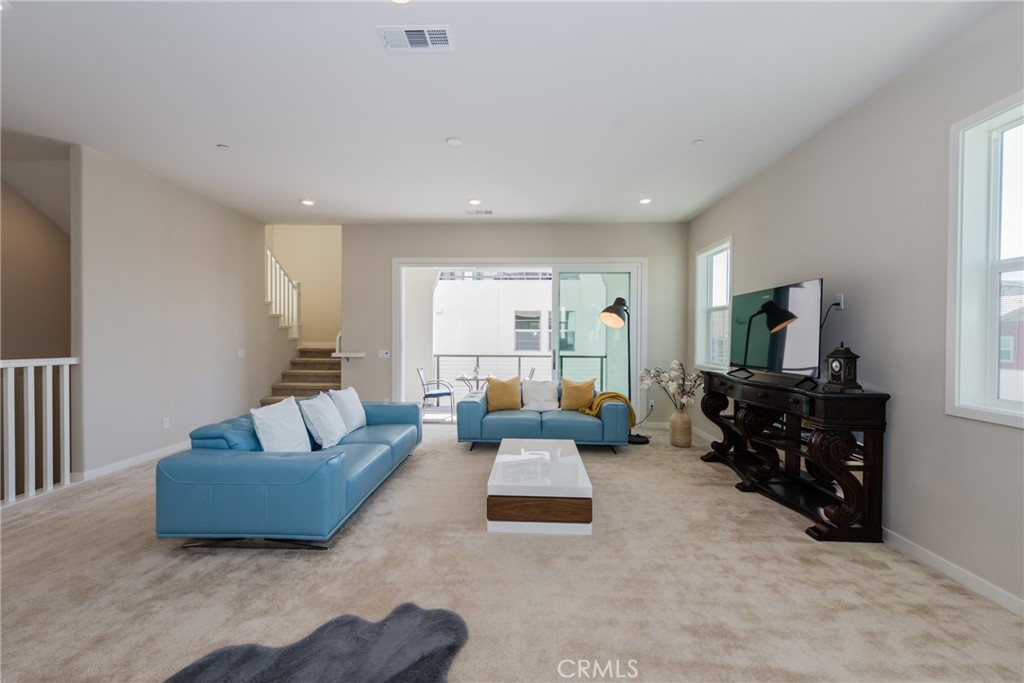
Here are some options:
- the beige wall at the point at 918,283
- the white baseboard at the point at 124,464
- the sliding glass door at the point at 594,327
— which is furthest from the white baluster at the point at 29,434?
the beige wall at the point at 918,283

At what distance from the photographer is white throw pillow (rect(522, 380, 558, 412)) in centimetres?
517

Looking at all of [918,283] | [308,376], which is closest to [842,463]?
[918,283]

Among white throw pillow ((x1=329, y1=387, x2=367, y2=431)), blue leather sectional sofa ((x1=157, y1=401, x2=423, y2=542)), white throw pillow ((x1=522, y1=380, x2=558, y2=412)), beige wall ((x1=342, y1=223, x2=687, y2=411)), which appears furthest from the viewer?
beige wall ((x1=342, y1=223, x2=687, y2=411))

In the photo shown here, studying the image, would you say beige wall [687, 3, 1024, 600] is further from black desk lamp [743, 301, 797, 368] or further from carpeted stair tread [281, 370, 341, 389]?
carpeted stair tread [281, 370, 341, 389]

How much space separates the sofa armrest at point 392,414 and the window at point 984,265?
4.01m

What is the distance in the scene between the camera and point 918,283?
8.28ft

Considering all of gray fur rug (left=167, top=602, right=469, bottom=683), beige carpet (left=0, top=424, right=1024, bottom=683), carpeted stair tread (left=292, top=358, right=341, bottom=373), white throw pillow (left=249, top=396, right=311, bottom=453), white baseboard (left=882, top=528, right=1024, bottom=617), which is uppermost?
carpeted stair tread (left=292, top=358, right=341, bottom=373)

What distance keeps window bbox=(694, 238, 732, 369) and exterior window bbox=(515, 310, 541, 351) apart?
16.7ft

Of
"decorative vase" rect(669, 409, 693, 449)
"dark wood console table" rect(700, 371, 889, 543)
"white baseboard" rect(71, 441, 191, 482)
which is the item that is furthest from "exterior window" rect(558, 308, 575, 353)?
"white baseboard" rect(71, 441, 191, 482)

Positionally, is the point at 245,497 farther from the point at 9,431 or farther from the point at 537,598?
the point at 9,431

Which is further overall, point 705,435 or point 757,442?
point 705,435

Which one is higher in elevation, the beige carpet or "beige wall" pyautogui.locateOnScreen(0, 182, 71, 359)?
"beige wall" pyautogui.locateOnScreen(0, 182, 71, 359)

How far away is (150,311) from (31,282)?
1535 millimetres

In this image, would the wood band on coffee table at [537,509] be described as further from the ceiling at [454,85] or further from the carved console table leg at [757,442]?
the ceiling at [454,85]
